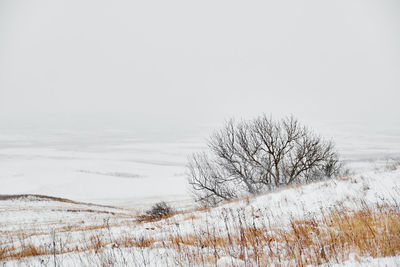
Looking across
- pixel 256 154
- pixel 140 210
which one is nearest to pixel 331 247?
pixel 256 154

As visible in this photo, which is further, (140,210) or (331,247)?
(140,210)

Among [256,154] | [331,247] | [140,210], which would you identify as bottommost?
[140,210]

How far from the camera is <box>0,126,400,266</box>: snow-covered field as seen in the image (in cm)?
409

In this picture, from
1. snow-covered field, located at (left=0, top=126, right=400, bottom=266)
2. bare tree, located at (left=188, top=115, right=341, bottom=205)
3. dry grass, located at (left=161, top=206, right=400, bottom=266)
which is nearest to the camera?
dry grass, located at (left=161, top=206, right=400, bottom=266)

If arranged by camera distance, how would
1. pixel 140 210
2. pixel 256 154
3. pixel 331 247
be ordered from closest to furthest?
pixel 331 247 → pixel 256 154 → pixel 140 210

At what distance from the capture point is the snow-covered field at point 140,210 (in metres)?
4.09

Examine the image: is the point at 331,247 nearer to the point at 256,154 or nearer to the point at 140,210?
the point at 256,154

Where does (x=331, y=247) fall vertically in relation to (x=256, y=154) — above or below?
below

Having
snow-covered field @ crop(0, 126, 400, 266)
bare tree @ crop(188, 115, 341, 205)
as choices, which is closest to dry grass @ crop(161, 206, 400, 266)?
snow-covered field @ crop(0, 126, 400, 266)

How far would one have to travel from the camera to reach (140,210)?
109 feet

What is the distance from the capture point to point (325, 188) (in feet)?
26.9

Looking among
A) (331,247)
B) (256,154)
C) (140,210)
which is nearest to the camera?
(331,247)

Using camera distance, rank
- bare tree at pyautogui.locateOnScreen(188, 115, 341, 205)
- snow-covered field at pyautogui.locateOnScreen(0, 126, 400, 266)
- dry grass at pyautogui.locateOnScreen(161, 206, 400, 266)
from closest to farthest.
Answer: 1. dry grass at pyautogui.locateOnScreen(161, 206, 400, 266)
2. snow-covered field at pyautogui.locateOnScreen(0, 126, 400, 266)
3. bare tree at pyautogui.locateOnScreen(188, 115, 341, 205)

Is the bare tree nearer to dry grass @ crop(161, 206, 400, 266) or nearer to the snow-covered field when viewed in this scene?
the snow-covered field
